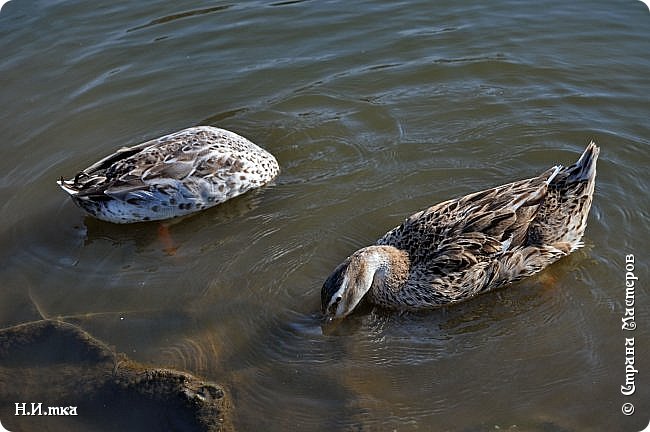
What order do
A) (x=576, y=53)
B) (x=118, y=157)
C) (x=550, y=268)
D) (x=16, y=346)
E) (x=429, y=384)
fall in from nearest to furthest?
1. (x=429, y=384)
2. (x=16, y=346)
3. (x=550, y=268)
4. (x=118, y=157)
5. (x=576, y=53)

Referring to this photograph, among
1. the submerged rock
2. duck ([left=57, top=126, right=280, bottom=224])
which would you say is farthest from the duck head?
duck ([left=57, top=126, right=280, bottom=224])

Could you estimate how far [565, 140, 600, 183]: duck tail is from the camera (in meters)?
7.22

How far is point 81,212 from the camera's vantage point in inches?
345

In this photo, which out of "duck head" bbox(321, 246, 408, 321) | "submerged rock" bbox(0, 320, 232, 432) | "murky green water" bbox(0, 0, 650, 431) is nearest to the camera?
"submerged rock" bbox(0, 320, 232, 432)

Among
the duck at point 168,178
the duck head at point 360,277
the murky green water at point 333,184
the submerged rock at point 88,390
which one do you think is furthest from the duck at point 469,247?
the duck at point 168,178

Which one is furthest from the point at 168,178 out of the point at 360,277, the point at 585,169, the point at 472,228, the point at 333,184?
the point at 585,169

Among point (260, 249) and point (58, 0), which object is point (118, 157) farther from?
point (58, 0)

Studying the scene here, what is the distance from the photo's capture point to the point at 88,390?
6332 millimetres

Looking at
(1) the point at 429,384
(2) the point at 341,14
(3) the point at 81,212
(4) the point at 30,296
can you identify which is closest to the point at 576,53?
(2) the point at 341,14

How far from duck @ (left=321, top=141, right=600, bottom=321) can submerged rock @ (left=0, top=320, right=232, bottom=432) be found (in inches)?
59.2

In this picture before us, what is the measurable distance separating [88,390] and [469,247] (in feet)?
11.9

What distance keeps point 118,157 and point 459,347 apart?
451 cm

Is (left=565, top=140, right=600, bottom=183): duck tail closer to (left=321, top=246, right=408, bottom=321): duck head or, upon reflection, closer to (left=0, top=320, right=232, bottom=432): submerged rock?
(left=321, top=246, right=408, bottom=321): duck head

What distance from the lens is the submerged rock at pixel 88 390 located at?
6.01 m
